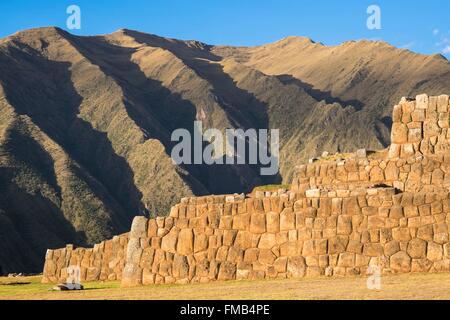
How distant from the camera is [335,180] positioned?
26.9 m

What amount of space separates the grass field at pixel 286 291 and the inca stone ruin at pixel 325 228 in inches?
40.0

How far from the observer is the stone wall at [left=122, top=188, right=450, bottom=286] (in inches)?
834

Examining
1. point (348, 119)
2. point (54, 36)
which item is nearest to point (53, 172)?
point (348, 119)

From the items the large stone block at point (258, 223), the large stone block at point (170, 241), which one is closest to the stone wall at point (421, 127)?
the large stone block at point (258, 223)

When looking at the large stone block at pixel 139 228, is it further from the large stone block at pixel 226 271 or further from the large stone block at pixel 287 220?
the large stone block at pixel 287 220

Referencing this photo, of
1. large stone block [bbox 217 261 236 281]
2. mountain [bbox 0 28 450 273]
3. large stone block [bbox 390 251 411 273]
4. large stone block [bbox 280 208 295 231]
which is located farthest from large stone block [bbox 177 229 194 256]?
mountain [bbox 0 28 450 273]

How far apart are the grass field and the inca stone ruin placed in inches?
40.0

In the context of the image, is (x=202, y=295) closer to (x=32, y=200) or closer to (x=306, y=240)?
(x=306, y=240)

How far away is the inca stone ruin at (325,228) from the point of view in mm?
21266

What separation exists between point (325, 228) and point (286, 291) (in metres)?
4.23

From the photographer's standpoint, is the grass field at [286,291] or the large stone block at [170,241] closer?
the grass field at [286,291]

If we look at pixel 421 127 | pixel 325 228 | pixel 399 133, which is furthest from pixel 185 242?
pixel 421 127

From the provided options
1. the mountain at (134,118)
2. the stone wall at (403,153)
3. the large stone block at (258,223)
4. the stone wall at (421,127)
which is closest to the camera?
the large stone block at (258,223)
